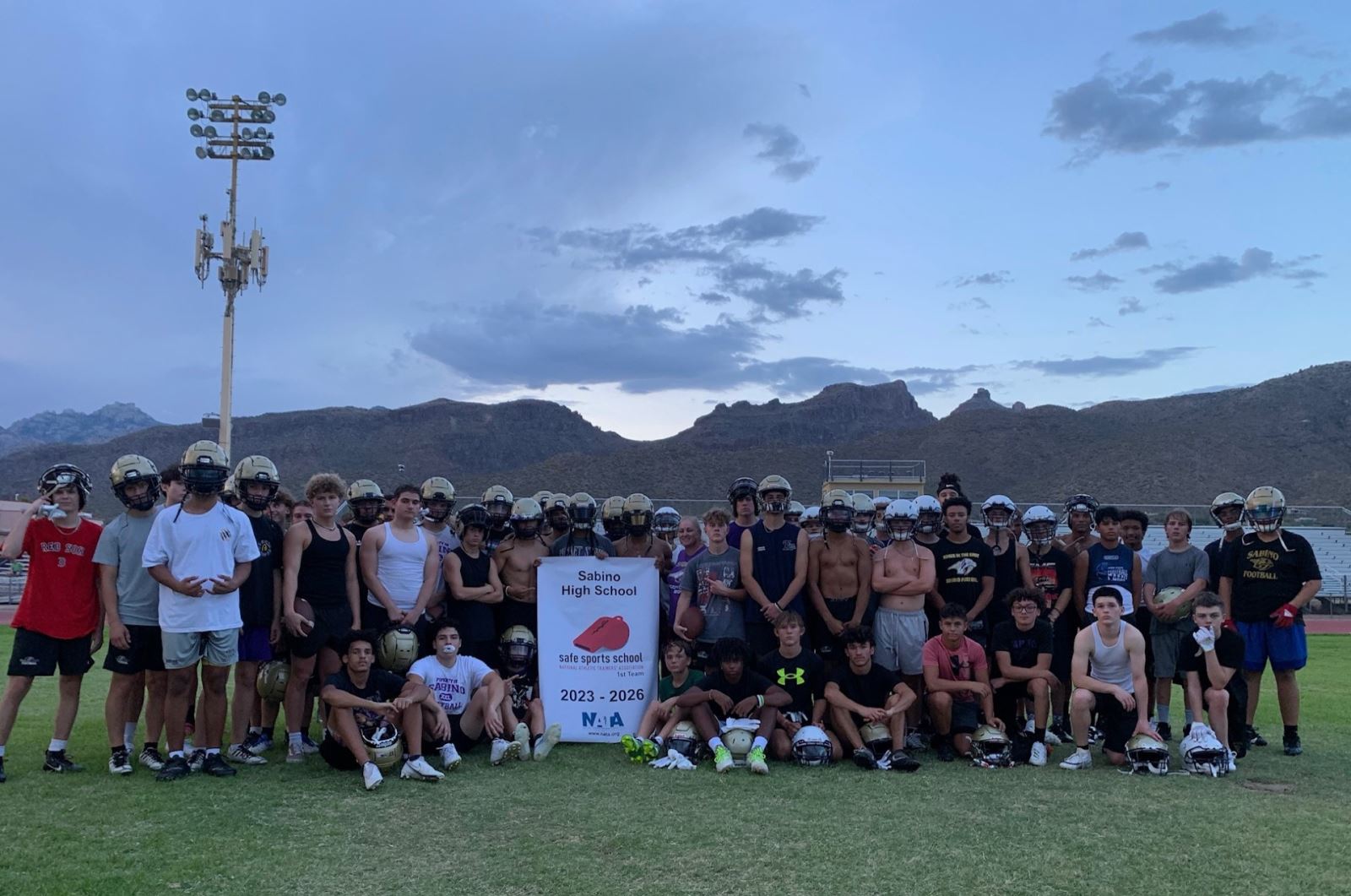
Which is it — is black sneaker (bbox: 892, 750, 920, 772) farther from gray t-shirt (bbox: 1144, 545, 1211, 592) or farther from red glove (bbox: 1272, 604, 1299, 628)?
red glove (bbox: 1272, 604, 1299, 628)

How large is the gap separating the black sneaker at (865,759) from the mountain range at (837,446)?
59715 millimetres

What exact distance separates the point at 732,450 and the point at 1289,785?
83619mm

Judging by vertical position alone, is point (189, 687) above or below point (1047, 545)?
below

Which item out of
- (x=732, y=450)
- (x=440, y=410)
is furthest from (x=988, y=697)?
(x=440, y=410)

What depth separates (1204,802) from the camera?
6684 mm

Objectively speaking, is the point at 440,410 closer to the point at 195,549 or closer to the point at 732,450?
the point at 732,450

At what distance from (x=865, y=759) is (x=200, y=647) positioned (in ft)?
16.3

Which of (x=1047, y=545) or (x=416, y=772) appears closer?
(x=416, y=772)

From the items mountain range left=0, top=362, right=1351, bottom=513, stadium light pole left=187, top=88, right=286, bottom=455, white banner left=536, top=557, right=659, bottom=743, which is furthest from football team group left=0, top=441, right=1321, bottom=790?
mountain range left=0, top=362, right=1351, bottom=513

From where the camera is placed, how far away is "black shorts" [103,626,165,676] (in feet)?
23.7

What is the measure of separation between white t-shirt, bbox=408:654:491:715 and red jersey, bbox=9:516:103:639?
7.82ft

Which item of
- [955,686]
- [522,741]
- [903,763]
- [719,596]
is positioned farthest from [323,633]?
[955,686]

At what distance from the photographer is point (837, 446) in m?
92.4

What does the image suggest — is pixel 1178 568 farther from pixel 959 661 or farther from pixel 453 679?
pixel 453 679
